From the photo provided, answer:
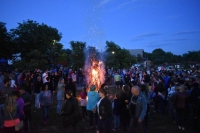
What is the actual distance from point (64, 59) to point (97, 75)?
137 feet

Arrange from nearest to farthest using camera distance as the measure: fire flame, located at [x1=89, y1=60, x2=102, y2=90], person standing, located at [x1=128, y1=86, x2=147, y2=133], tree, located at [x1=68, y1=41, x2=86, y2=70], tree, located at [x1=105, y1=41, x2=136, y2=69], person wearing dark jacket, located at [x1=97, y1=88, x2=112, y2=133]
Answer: person standing, located at [x1=128, y1=86, x2=147, y2=133]
person wearing dark jacket, located at [x1=97, y1=88, x2=112, y2=133]
fire flame, located at [x1=89, y1=60, x2=102, y2=90]
tree, located at [x1=68, y1=41, x2=86, y2=70]
tree, located at [x1=105, y1=41, x2=136, y2=69]

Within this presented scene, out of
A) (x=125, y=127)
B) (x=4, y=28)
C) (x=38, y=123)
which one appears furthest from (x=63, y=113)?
(x=4, y=28)

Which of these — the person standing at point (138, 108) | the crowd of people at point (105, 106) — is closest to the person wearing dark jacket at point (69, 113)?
the crowd of people at point (105, 106)

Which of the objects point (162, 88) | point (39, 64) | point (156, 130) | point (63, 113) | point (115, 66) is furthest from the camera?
point (115, 66)

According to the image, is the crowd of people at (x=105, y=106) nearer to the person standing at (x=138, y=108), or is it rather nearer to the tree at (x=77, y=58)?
the person standing at (x=138, y=108)

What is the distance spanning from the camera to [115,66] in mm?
34969

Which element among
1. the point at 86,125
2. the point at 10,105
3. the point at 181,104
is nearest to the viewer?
the point at 10,105

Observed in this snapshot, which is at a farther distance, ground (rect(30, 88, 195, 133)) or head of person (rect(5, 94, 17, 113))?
ground (rect(30, 88, 195, 133))

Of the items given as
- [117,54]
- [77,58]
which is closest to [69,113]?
[77,58]

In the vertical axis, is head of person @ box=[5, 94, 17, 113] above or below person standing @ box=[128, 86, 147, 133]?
above

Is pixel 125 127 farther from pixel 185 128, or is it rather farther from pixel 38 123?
pixel 38 123

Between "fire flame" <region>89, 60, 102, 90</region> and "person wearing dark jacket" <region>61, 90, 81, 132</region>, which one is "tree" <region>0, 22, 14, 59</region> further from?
"person wearing dark jacket" <region>61, 90, 81, 132</region>

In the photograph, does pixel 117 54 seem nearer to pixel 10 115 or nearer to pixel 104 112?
pixel 104 112

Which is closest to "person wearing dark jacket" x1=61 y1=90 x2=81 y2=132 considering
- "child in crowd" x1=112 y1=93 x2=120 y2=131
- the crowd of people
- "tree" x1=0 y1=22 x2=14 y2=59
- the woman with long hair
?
the crowd of people
